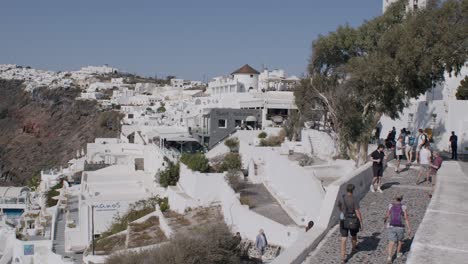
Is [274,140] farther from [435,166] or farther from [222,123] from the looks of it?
[435,166]

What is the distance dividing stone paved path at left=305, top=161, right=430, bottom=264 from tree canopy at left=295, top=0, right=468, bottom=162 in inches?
171

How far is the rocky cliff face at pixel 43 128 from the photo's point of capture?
262 feet

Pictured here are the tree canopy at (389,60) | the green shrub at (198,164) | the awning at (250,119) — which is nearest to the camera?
the tree canopy at (389,60)

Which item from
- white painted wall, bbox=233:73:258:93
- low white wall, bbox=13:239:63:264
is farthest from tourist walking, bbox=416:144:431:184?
white painted wall, bbox=233:73:258:93

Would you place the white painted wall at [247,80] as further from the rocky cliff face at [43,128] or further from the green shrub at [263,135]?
the rocky cliff face at [43,128]

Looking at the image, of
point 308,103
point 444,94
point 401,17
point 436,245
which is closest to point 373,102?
point 401,17

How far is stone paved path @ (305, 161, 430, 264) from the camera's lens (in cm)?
805

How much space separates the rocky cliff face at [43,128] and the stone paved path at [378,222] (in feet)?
200

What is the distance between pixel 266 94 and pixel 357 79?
22647 mm

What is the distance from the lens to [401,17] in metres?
20.6

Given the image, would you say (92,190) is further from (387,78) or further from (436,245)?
(436,245)

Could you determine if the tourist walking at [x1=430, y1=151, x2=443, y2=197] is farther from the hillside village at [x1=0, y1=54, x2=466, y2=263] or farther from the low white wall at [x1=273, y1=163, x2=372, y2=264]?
the hillside village at [x1=0, y1=54, x2=466, y2=263]

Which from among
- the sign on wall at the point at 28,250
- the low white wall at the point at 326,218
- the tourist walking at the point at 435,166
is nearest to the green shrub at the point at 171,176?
the sign on wall at the point at 28,250

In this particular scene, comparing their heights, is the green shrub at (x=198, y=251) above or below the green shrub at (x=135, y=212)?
above
